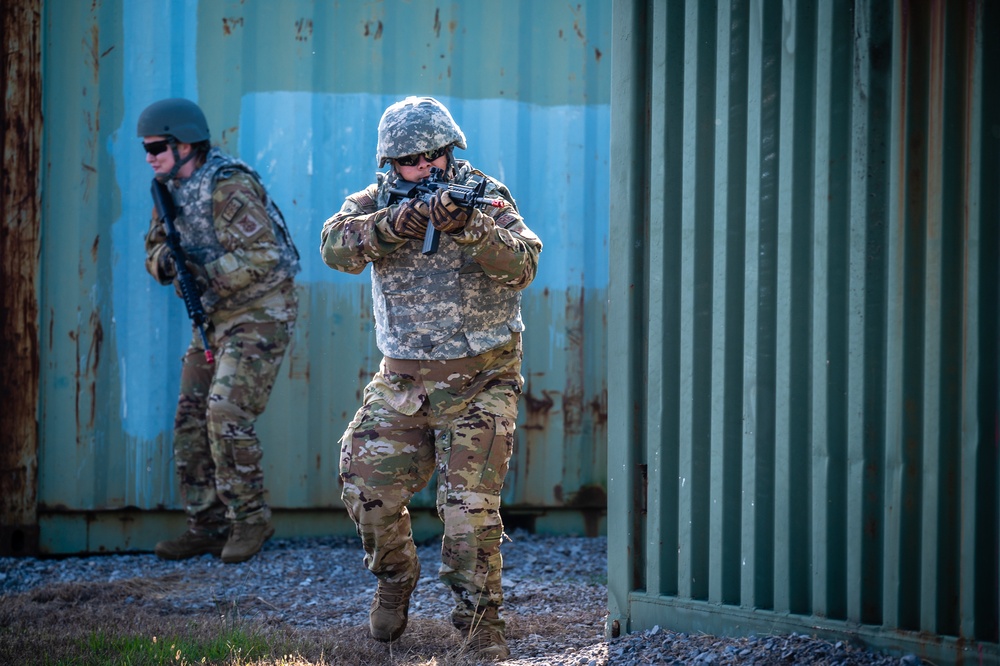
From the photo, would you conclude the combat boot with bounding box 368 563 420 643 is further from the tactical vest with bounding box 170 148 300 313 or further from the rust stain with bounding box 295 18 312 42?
the rust stain with bounding box 295 18 312 42

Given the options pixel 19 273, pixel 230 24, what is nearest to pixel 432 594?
pixel 19 273

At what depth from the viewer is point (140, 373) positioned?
5.65m

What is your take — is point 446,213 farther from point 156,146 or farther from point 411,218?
point 156,146

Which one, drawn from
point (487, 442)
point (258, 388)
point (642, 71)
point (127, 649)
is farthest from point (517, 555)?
point (642, 71)

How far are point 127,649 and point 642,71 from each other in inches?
97.0

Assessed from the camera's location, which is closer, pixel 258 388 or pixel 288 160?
pixel 258 388

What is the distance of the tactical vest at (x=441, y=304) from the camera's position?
375cm

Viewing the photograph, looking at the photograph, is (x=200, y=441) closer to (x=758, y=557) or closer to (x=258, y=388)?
(x=258, y=388)

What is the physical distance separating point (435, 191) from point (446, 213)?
0.43 ft

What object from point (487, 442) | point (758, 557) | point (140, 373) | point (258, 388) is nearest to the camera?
point (758, 557)

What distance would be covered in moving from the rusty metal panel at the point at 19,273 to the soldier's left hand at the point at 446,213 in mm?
2824

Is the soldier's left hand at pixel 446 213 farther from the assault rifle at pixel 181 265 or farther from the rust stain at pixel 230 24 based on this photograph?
the rust stain at pixel 230 24

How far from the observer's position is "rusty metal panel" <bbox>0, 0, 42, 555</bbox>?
544 centimetres

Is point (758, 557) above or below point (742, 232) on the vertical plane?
below
